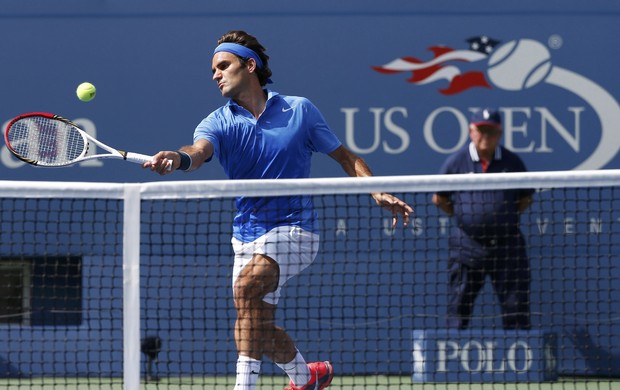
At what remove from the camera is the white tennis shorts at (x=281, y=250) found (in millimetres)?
5242

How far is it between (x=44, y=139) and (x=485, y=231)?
3.15 m

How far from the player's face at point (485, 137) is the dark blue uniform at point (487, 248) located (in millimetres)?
55

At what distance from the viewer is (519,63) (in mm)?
7488

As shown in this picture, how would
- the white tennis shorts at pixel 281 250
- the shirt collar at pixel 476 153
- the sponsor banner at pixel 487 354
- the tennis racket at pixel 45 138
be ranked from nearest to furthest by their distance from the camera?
the white tennis shorts at pixel 281 250 → the tennis racket at pixel 45 138 → the sponsor banner at pixel 487 354 → the shirt collar at pixel 476 153

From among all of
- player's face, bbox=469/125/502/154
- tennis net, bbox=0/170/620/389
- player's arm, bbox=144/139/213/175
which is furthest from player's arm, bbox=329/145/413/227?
player's face, bbox=469/125/502/154

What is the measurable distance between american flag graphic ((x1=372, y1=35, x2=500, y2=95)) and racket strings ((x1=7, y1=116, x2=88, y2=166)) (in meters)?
2.58

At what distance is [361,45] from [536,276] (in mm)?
1806

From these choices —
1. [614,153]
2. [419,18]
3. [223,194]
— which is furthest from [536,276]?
[223,194]

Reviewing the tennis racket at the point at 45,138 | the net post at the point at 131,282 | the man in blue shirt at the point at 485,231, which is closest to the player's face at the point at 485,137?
the man in blue shirt at the point at 485,231

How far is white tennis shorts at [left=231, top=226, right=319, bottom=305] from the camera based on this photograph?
5.24 m

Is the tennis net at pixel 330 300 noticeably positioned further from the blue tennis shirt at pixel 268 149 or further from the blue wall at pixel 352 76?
the blue tennis shirt at pixel 268 149

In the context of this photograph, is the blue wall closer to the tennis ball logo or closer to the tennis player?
the tennis ball logo

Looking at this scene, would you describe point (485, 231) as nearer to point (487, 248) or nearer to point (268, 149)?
point (487, 248)

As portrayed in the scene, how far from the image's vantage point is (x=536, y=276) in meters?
7.62
